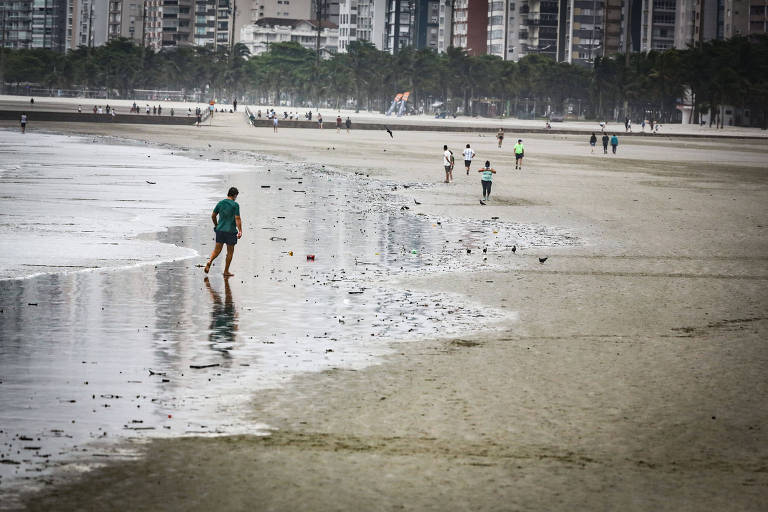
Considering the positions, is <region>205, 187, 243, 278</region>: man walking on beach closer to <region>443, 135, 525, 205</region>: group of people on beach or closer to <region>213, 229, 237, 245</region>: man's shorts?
<region>213, 229, 237, 245</region>: man's shorts

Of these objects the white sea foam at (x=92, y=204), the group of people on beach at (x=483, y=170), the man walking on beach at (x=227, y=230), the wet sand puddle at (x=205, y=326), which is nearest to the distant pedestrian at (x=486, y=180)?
the group of people on beach at (x=483, y=170)

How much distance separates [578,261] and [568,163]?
41.0 metres

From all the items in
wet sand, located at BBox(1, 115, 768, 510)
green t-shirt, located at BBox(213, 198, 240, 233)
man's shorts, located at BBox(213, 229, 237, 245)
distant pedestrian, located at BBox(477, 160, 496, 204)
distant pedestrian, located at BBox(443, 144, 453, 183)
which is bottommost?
wet sand, located at BBox(1, 115, 768, 510)

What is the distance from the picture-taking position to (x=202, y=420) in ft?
37.2

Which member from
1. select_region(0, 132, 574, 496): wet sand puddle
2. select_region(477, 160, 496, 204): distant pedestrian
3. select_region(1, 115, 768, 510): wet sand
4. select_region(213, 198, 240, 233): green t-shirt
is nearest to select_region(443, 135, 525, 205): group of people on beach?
select_region(477, 160, 496, 204): distant pedestrian

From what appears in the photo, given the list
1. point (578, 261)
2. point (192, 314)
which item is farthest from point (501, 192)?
point (192, 314)

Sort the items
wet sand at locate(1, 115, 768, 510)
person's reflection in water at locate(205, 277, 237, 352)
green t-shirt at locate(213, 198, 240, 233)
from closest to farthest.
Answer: wet sand at locate(1, 115, 768, 510)
person's reflection in water at locate(205, 277, 237, 352)
green t-shirt at locate(213, 198, 240, 233)

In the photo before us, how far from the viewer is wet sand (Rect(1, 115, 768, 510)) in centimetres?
933

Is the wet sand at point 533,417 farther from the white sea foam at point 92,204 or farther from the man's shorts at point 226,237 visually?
the white sea foam at point 92,204

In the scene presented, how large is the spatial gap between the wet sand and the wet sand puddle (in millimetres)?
608

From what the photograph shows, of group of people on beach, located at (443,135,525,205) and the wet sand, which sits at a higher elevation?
group of people on beach, located at (443,135,525,205)

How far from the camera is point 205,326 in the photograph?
53.3ft

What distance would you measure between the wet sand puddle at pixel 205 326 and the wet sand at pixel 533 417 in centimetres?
61

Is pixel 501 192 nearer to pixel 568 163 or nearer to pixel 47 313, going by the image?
pixel 568 163
